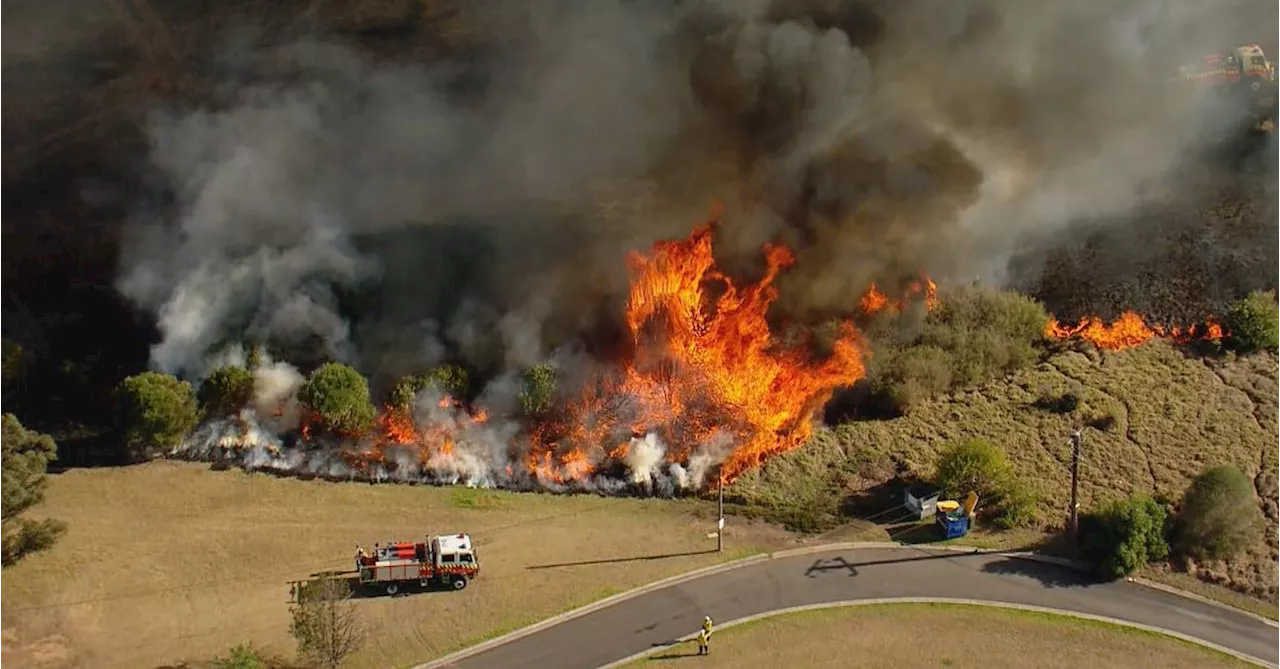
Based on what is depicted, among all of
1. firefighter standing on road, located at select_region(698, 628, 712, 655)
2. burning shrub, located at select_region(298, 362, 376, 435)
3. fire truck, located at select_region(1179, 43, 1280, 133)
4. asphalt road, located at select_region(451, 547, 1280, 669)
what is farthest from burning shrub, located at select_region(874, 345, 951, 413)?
fire truck, located at select_region(1179, 43, 1280, 133)

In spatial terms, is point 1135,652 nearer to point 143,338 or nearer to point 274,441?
point 274,441

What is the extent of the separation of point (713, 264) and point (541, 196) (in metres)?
7.79

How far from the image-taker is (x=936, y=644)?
29.2m

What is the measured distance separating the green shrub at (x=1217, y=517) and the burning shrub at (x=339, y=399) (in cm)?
2514

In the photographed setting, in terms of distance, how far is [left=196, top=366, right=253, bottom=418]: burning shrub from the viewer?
37.7 metres

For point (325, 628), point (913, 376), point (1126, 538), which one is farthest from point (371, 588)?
point (1126, 538)

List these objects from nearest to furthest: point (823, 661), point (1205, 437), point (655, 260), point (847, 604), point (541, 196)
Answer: point (823, 661), point (847, 604), point (1205, 437), point (655, 260), point (541, 196)

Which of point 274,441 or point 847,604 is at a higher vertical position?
point 274,441

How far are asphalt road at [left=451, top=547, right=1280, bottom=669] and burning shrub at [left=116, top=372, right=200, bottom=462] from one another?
563 inches

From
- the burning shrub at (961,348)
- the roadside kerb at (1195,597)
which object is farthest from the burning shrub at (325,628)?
the roadside kerb at (1195,597)

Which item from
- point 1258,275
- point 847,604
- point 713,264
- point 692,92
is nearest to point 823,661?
point 847,604

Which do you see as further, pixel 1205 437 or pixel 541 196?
pixel 541 196

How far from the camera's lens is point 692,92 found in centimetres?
4203

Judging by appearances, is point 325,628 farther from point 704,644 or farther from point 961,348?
point 961,348
